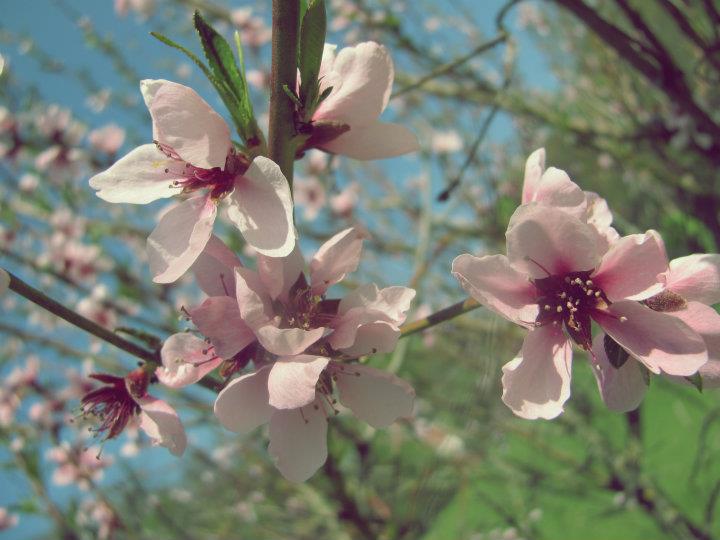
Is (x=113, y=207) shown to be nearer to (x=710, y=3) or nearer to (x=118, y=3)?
(x=118, y=3)

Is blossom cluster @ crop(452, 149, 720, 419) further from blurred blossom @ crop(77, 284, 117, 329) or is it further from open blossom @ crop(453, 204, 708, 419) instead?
blurred blossom @ crop(77, 284, 117, 329)

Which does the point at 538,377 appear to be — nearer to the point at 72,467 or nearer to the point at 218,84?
the point at 218,84

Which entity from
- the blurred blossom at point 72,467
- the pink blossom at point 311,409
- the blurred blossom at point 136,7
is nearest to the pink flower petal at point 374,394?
the pink blossom at point 311,409

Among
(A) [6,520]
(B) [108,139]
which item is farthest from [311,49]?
(A) [6,520]

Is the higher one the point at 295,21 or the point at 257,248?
the point at 295,21

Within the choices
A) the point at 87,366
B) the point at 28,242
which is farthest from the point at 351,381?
the point at 28,242

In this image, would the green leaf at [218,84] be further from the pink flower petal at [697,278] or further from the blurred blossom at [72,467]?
the blurred blossom at [72,467]

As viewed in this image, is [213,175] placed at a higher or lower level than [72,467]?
higher
